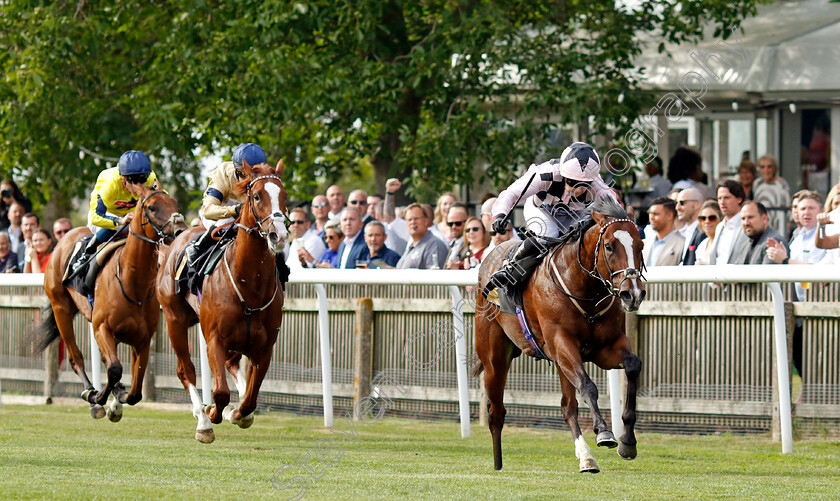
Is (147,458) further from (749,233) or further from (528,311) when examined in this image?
(749,233)

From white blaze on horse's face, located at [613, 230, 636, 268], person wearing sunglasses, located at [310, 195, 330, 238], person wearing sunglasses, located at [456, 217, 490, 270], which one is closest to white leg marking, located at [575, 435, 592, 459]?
white blaze on horse's face, located at [613, 230, 636, 268]

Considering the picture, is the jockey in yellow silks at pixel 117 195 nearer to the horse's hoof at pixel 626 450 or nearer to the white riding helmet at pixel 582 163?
the white riding helmet at pixel 582 163

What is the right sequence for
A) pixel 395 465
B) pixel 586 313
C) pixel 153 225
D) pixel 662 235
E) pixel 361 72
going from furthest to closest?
pixel 361 72
pixel 662 235
pixel 153 225
pixel 395 465
pixel 586 313

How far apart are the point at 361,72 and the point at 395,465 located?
761cm

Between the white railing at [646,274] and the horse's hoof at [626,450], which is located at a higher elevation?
the white railing at [646,274]

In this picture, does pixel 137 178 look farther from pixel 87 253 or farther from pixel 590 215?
pixel 590 215

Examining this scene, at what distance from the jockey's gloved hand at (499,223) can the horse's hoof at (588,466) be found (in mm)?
1543

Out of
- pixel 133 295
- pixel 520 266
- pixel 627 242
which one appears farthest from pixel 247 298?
pixel 627 242

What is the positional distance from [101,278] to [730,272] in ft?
15.8

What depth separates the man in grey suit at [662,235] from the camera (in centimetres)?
987

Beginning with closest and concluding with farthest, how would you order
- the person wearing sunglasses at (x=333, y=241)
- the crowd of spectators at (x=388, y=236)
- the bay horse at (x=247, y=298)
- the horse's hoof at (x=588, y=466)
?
the horse's hoof at (x=588, y=466)
the bay horse at (x=247, y=298)
the crowd of spectators at (x=388, y=236)
the person wearing sunglasses at (x=333, y=241)

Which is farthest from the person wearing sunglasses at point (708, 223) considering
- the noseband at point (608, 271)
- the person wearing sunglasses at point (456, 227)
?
the noseband at point (608, 271)

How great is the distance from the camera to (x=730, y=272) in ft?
26.1

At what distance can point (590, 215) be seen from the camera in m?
6.90
